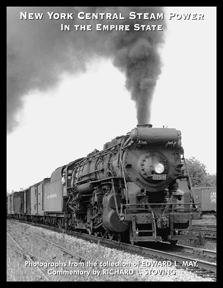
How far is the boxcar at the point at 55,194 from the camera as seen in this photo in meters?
18.9

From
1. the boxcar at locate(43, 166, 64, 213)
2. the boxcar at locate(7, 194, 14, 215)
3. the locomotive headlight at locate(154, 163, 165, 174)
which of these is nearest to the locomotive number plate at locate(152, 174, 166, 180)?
the locomotive headlight at locate(154, 163, 165, 174)

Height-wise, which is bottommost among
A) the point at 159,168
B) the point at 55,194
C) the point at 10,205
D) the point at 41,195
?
the point at 10,205

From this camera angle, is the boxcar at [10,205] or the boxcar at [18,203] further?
the boxcar at [10,205]

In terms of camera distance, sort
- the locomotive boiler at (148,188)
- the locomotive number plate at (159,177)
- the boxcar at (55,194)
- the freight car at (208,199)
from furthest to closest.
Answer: the freight car at (208,199) < the boxcar at (55,194) < the locomotive number plate at (159,177) < the locomotive boiler at (148,188)

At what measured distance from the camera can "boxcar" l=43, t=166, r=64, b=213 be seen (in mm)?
18889

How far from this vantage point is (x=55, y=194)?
20000 mm

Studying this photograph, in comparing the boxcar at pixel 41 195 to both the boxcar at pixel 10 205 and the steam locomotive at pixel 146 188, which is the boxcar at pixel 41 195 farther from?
the boxcar at pixel 10 205

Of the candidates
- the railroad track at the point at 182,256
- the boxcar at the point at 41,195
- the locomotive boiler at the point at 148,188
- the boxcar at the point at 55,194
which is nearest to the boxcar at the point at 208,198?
the boxcar at the point at 41,195

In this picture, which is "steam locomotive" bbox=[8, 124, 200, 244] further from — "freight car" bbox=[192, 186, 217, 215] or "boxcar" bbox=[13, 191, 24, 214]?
"boxcar" bbox=[13, 191, 24, 214]

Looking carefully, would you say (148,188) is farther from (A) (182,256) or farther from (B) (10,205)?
(B) (10,205)

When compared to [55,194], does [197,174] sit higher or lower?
higher

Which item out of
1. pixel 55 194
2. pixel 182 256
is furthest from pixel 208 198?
pixel 182 256

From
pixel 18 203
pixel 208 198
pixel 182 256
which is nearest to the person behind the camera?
pixel 182 256

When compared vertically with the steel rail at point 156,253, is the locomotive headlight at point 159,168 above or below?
above
